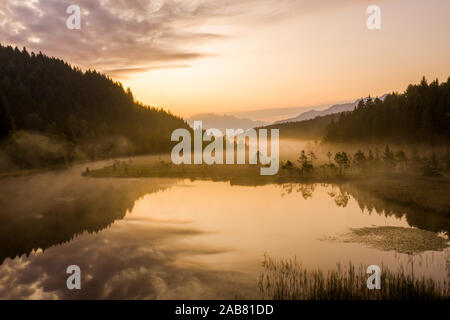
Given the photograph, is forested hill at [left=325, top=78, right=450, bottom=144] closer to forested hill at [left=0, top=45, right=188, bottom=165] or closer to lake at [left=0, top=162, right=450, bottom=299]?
lake at [left=0, top=162, right=450, bottom=299]

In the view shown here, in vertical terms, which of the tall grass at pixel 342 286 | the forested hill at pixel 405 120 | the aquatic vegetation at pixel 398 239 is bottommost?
the tall grass at pixel 342 286

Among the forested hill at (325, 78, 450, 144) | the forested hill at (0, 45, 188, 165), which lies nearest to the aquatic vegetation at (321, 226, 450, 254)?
the forested hill at (325, 78, 450, 144)

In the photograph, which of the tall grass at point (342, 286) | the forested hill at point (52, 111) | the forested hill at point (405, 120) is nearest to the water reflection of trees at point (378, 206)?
the tall grass at point (342, 286)

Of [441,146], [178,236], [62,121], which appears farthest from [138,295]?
[62,121]

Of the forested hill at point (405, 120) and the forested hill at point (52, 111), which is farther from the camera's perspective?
the forested hill at point (52, 111)

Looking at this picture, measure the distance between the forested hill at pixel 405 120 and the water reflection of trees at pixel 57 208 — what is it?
269ft

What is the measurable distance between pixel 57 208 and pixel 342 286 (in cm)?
4451

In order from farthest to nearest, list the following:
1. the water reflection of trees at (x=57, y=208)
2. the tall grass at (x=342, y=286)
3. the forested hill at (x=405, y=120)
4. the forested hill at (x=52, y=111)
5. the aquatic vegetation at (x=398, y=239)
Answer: the forested hill at (x=52, y=111) < the forested hill at (x=405, y=120) < the water reflection of trees at (x=57, y=208) < the aquatic vegetation at (x=398, y=239) < the tall grass at (x=342, y=286)

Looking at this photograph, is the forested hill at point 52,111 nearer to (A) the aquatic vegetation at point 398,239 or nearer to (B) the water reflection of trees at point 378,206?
(B) the water reflection of trees at point 378,206

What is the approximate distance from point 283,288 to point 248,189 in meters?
48.2

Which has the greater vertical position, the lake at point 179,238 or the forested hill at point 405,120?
the forested hill at point 405,120

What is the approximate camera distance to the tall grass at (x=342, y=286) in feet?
69.2

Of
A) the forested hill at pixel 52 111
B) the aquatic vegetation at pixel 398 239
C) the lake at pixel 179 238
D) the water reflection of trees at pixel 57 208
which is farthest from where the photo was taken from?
the forested hill at pixel 52 111
